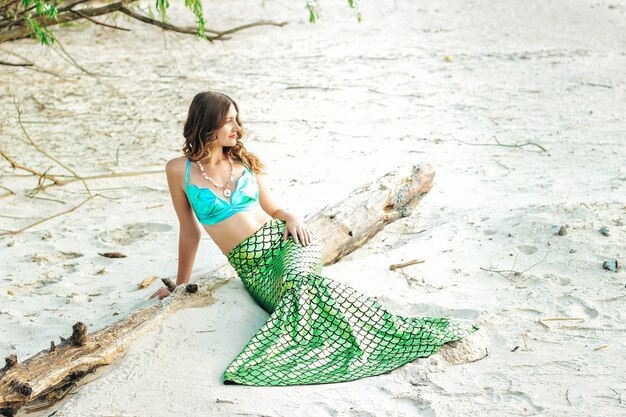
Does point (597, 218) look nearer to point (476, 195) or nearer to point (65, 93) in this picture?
point (476, 195)

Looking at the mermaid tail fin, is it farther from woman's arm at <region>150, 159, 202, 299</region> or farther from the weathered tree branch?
the weathered tree branch

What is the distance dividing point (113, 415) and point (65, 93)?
646cm

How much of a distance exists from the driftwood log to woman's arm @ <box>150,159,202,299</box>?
12 centimetres

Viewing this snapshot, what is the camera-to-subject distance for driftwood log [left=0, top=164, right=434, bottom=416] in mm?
3055

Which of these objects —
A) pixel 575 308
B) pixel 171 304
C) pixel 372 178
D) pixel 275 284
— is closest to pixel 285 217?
pixel 275 284

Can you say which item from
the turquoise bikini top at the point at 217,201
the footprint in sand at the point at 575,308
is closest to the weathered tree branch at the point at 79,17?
the turquoise bikini top at the point at 217,201

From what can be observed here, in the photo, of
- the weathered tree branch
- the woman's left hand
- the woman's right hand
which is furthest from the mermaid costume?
the weathered tree branch

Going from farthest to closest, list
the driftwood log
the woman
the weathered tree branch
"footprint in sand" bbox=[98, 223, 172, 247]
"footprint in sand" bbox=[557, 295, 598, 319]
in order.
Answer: the weathered tree branch → "footprint in sand" bbox=[98, 223, 172, 247] → "footprint in sand" bbox=[557, 295, 598, 319] → the woman → the driftwood log

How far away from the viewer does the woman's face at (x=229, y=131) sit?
158 inches

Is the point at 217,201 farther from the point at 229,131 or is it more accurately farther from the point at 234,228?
the point at 229,131

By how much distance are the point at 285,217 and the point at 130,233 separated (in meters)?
1.71

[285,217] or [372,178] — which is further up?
[285,217]

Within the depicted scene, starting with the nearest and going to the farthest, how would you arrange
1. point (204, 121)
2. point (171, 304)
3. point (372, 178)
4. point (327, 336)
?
point (327, 336)
point (171, 304)
point (204, 121)
point (372, 178)

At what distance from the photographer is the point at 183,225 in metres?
4.15
